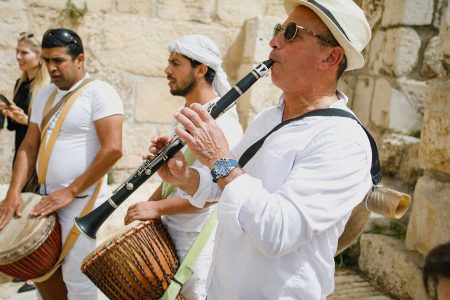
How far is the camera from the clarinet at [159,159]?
166cm

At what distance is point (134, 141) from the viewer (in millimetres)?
4312

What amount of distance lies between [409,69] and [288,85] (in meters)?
2.47

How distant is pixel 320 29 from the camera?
149 cm

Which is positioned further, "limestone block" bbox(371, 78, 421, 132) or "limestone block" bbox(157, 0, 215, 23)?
"limestone block" bbox(157, 0, 215, 23)

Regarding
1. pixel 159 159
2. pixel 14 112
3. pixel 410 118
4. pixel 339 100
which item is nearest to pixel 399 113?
pixel 410 118

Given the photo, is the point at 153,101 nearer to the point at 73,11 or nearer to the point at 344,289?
the point at 73,11

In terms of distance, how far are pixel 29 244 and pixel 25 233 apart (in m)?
0.11

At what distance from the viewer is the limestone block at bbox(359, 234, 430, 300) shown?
9.36ft

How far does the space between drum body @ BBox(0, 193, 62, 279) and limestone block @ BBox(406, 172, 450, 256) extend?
217cm

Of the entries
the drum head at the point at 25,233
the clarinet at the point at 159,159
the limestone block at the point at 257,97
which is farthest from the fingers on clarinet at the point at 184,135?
the limestone block at the point at 257,97

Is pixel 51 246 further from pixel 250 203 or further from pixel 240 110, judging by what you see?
pixel 240 110

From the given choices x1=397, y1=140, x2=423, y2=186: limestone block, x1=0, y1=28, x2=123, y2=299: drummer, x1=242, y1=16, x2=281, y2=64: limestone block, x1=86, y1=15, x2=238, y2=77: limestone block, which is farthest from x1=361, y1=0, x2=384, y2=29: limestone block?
x1=0, y1=28, x2=123, y2=299: drummer

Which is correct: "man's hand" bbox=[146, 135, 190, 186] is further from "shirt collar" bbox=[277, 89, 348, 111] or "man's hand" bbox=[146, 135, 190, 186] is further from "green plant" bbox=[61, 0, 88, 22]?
"green plant" bbox=[61, 0, 88, 22]

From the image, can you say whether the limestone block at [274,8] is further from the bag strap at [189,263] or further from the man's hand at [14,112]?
the bag strap at [189,263]
